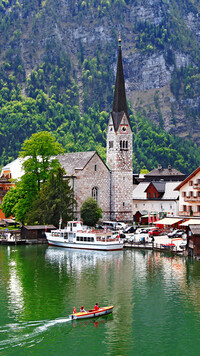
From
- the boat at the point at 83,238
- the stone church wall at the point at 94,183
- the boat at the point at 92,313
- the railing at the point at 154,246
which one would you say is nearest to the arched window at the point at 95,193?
the stone church wall at the point at 94,183

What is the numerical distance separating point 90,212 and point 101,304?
188ft

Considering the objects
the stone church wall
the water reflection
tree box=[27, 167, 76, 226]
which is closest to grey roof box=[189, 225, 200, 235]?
the water reflection

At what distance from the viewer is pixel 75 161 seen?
378 ft

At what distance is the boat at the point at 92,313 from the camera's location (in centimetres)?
4481

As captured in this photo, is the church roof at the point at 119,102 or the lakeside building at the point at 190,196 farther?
the church roof at the point at 119,102

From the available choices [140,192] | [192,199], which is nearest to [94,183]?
[140,192]

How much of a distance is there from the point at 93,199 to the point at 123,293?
5545 centimetres

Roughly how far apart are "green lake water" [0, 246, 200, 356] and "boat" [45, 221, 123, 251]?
602 cm

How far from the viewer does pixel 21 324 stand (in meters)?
43.5

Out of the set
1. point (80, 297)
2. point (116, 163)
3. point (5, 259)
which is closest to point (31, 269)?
point (5, 259)

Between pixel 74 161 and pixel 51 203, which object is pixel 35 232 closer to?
pixel 51 203

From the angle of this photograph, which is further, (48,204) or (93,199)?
(93,199)

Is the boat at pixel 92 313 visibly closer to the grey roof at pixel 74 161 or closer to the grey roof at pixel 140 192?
the grey roof at pixel 74 161

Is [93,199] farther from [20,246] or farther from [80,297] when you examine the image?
[80,297]
